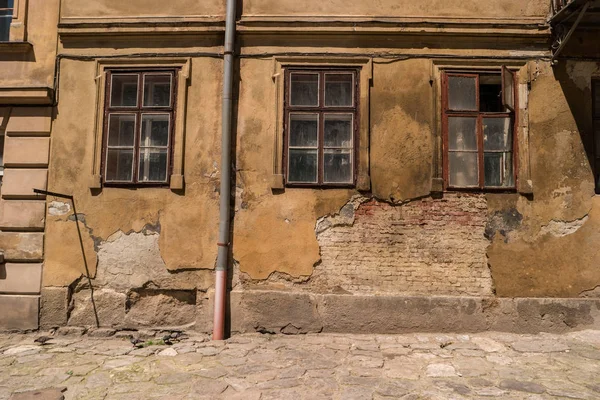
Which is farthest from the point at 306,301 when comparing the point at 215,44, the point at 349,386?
the point at 215,44

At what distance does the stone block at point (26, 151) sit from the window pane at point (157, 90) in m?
1.52

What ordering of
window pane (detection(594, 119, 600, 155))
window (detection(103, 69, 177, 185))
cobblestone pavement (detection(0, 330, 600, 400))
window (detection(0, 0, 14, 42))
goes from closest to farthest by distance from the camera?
cobblestone pavement (detection(0, 330, 600, 400))
window pane (detection(594, 119, 600, 155))
window (detection(103, 69, 177, 185))
window (detection(0, 0, 14, 42))

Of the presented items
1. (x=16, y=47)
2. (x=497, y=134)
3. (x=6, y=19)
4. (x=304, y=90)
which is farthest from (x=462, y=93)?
(x=6, y=19)

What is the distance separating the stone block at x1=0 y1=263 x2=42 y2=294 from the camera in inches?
239

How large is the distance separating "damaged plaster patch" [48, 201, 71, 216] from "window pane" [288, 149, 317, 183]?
3.10m

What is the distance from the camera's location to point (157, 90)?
Result: 20.9ft

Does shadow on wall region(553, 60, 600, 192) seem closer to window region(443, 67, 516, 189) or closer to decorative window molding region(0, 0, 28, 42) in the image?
window region(443, 67, 516, 189)

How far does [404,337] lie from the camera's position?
5.64 m

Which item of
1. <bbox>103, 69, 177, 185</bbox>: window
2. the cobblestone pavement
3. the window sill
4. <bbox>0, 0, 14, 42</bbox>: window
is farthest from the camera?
→ <bbox>0, 0, 14, 42</bbox>: window

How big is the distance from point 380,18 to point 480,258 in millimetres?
3539

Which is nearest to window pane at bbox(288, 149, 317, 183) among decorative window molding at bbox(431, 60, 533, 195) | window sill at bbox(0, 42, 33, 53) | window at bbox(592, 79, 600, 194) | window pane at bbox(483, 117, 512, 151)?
decorative window molding at bbox(431, 60, 533, 195)

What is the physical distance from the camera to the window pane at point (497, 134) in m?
6.10

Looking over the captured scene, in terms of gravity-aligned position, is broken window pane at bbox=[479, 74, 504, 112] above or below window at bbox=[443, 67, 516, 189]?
above

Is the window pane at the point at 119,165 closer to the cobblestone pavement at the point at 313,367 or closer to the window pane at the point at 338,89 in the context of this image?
the cobblestone pavement at the point at 313,367
